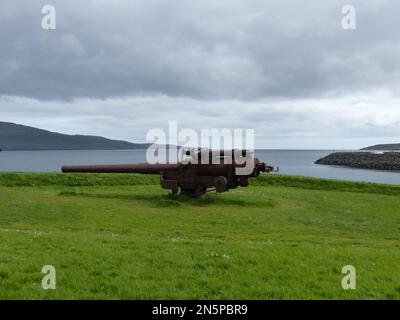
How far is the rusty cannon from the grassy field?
2.81 feet

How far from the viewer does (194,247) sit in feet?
36.6

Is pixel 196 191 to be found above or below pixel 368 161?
above

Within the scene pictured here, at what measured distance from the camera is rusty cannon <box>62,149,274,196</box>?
23.5 meters

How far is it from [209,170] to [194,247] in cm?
1280

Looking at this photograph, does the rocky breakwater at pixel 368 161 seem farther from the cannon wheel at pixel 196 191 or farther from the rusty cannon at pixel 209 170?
the cannon wheel at pixel 196 191

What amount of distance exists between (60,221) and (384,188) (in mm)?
26964

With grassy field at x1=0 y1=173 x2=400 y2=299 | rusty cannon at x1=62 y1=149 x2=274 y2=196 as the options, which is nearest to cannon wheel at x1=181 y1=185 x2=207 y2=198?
rusty cannon at x1=62 y1=149 x2=274 y2=196

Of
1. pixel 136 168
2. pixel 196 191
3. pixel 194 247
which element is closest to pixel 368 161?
pixel 196 191

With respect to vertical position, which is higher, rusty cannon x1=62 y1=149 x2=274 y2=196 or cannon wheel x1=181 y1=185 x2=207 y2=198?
rusty cannon x1=62 y1=149 x2=274 y2=196

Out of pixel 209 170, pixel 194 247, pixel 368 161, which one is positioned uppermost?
pixel 209 170

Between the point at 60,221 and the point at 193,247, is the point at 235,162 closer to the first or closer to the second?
the point at 60,221

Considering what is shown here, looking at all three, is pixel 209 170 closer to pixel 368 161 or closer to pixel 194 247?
pixel 194 247

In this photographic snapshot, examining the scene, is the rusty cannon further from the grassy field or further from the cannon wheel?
the grassy field
